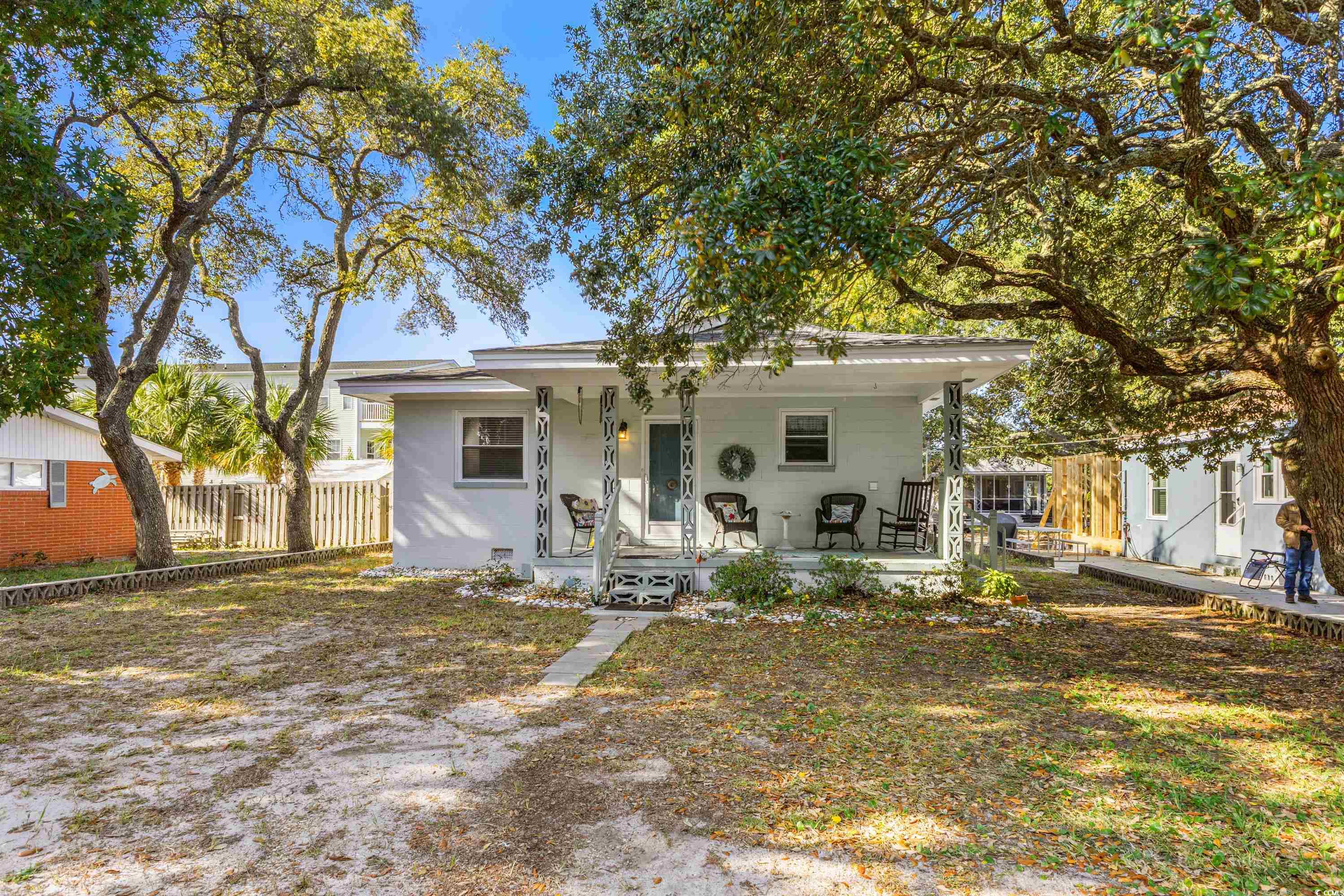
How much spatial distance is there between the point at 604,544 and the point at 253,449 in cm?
1194

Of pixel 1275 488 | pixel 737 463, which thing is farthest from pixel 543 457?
pixel 1275 488

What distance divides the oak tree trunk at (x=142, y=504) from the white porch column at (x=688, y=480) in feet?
27.7

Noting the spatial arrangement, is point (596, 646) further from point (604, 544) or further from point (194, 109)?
point (194, 109)

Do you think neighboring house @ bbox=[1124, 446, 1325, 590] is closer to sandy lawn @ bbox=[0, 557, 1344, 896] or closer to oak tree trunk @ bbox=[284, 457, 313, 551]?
sandy lawn @ bbox=[0, 557, 1344, 896]

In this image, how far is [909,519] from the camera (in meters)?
10.4

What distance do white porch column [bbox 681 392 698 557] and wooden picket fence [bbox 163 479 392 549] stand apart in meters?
10.1

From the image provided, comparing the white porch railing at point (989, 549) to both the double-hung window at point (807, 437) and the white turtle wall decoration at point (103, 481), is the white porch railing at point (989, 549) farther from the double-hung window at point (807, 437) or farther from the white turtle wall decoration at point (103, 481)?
the white turtle wall decoration at point (103, 481)

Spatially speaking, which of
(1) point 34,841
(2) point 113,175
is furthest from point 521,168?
(1) point 34,841

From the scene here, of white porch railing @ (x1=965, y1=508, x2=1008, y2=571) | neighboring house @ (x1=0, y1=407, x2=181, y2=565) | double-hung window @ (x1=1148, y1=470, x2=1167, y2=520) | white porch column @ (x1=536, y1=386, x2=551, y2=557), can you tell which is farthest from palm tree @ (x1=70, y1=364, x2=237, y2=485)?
double-hung window @ (x1=1148, y1=470, x2=1167, y2=520)

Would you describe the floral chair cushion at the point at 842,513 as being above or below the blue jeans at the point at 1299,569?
above

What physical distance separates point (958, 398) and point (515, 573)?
6.92m

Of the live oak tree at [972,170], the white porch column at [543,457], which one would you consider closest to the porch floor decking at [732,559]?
the white porch column at [543,457]

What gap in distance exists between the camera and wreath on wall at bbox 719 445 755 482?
11.2 metres

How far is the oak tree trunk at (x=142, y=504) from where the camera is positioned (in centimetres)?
1108
